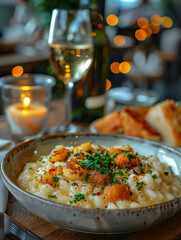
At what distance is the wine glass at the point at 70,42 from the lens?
1562 millimetres

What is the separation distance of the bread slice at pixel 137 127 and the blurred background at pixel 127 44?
0.89 m

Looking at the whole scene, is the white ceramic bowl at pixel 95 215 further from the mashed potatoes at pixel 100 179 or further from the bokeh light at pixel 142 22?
the bokeh light at pixel 142 22

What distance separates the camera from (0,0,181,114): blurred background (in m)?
3.92

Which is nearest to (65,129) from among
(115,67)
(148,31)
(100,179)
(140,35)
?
(100,179)

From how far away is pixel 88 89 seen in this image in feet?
6.21

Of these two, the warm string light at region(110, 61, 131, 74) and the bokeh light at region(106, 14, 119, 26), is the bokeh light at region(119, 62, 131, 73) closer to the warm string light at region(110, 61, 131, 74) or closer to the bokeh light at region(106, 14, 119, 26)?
the warm string light at region(110, 61, 131, 74)

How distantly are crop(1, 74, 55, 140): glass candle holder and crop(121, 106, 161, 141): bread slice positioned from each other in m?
0.43

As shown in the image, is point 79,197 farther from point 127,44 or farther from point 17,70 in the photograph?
point 127,44

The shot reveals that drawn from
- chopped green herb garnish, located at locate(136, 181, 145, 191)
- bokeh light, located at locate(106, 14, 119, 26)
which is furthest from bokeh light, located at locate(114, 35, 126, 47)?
chopped green herb garnish, located at locate(136, 181, 145, 191)

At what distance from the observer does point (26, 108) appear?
5.43ft

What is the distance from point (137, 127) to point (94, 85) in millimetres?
463

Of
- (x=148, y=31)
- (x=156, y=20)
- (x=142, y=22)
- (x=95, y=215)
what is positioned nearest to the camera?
(x=95, y=215)

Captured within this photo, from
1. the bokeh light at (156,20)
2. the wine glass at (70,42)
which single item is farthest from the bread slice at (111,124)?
the bokeh light at (156,20)

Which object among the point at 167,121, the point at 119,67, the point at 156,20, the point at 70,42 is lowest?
the point at 119,67
